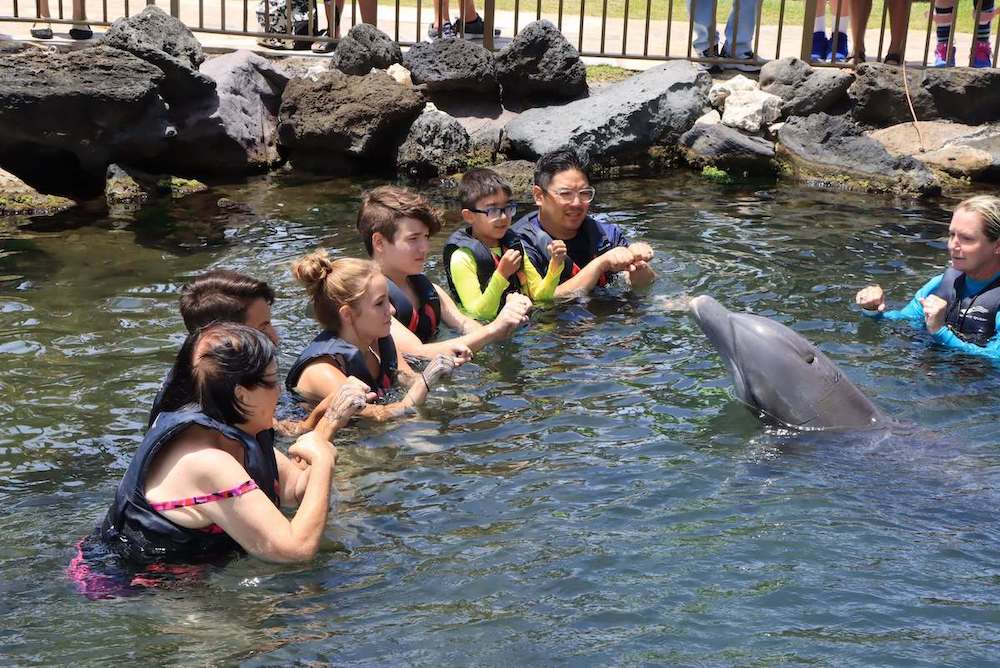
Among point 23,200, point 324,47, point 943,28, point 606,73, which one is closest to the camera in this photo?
point 23,200

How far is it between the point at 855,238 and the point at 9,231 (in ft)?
20.9

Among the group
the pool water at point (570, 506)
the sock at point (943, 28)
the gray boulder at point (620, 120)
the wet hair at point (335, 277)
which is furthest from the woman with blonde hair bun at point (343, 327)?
the sock at point (943, 28)

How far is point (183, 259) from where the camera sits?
328 inches

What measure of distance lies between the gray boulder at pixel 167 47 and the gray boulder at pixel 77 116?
0.89ft

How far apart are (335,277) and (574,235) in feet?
8.41

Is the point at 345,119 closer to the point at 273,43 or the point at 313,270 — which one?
the point at 273,43

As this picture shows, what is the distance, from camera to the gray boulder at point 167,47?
35.2ft

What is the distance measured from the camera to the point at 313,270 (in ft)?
16.2

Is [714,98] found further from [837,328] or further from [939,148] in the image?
[837,328]

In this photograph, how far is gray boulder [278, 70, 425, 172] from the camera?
36.3 feet

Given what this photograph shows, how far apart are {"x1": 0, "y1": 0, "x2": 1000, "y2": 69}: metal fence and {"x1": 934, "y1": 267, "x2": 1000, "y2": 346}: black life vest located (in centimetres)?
632

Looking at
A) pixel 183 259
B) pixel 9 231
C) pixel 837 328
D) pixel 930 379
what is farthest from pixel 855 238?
pixel 9 231

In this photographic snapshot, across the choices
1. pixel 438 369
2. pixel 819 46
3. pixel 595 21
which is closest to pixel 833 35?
pixel 819 46

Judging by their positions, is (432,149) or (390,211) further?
(432,149)
